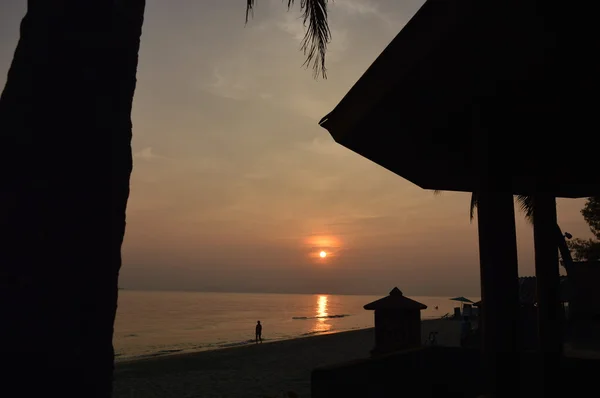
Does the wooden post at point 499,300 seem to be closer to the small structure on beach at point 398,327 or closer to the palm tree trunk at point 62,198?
the palm tree trunk at point 62,198

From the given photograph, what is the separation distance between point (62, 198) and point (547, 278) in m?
5.56

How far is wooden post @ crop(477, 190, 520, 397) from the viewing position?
3.56 m

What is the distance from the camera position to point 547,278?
6.10 metres

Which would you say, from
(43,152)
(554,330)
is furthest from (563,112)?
(43,152)

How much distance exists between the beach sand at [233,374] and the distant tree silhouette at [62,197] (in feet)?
A: 37.6

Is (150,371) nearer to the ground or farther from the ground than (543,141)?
nearer to the ground

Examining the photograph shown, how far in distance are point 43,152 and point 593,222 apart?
40783 millimetres

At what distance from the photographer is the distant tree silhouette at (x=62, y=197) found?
376 centimetres

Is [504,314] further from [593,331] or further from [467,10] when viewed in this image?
[593,331]

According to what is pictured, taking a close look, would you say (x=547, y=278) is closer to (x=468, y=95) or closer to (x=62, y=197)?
(x=468, y=95)

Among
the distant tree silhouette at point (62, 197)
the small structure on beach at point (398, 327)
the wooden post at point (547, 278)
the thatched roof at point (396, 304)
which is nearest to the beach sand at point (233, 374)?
the small structure on beach at point (398, 327)

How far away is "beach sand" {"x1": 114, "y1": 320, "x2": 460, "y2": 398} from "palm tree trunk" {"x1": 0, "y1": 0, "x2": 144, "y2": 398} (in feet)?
37.7

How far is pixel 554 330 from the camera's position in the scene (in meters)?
5.97

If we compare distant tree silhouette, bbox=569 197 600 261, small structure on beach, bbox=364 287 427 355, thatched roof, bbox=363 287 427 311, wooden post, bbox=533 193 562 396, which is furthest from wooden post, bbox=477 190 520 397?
distant tree silhouette, bbox=569 197 600 261
